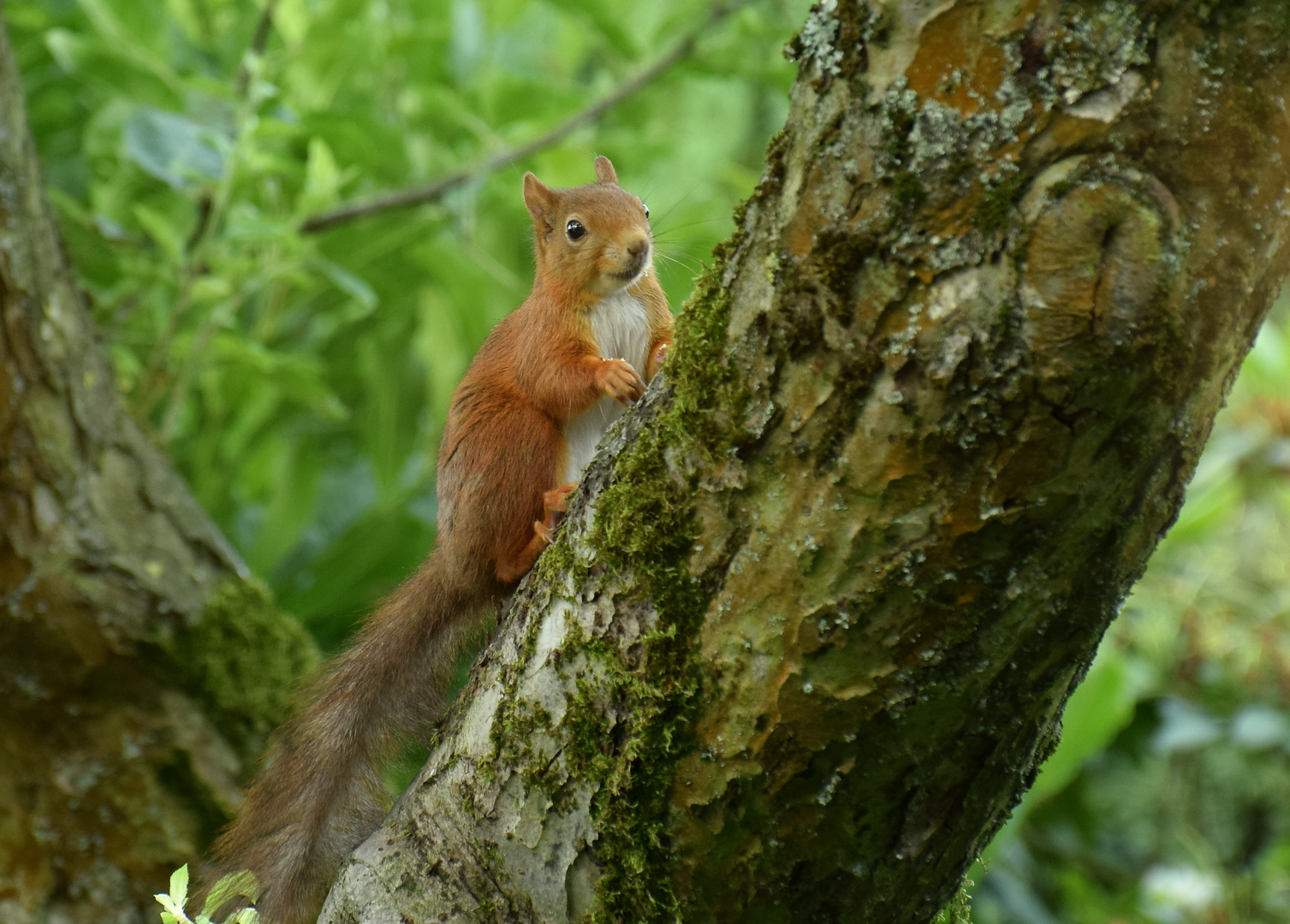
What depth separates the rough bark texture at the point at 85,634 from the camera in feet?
5.67

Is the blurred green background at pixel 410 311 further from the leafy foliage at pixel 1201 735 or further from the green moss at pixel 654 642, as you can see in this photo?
the green moss at pixel 654 642

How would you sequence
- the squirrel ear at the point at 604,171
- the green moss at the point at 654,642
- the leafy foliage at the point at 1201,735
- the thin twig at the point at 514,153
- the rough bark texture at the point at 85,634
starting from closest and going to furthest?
the green moss at the point at 654,642 < the rough bark texture at the point at 85,634 < the squirrel ear at the point at 604,171 < the thin twig at the point at 514,153 < the leafy foliage at the point at 1201,735

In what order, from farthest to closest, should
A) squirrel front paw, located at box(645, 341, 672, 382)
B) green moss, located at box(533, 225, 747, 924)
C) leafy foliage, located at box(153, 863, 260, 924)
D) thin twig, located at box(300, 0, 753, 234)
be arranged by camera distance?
1. thin twig, located at box(300, 0, 753, 234)
2. squirrel front paw, located at box(645, 341, 672, 382)
3. leafy foliage, located at box(153, 863, 260, 924)
4. green moss, located at box(533, 225, 747, 924)

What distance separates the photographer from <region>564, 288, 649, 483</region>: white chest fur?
153cm

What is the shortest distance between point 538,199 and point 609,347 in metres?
0.33

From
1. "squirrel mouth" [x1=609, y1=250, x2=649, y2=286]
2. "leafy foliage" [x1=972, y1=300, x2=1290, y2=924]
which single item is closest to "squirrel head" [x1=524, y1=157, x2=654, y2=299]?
"squirrel mouth" [x1=609, y1=250, x2=649, y2=286]

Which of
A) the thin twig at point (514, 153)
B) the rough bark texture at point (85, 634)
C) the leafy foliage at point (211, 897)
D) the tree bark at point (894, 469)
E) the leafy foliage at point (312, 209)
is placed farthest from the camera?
the thin twig at point (514, 153)

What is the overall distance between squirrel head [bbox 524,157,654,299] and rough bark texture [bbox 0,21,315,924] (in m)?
0.77

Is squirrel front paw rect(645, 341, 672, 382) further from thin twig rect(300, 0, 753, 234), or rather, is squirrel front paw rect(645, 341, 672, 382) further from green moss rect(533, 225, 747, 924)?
thin twig rect(300, 0, 753, 234)

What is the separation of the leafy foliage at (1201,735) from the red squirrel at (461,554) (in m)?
1.99

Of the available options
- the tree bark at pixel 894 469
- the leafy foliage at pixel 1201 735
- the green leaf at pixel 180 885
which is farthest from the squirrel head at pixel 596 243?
the leafy foliage at pixel 1201 735

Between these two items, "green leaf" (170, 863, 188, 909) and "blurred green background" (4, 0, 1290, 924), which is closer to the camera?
"green leaf" (170, 863, 188, 909)

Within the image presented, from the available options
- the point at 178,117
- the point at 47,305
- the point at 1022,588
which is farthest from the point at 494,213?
the point at 1022,588

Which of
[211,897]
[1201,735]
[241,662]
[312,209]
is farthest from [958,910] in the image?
[1201,735]
